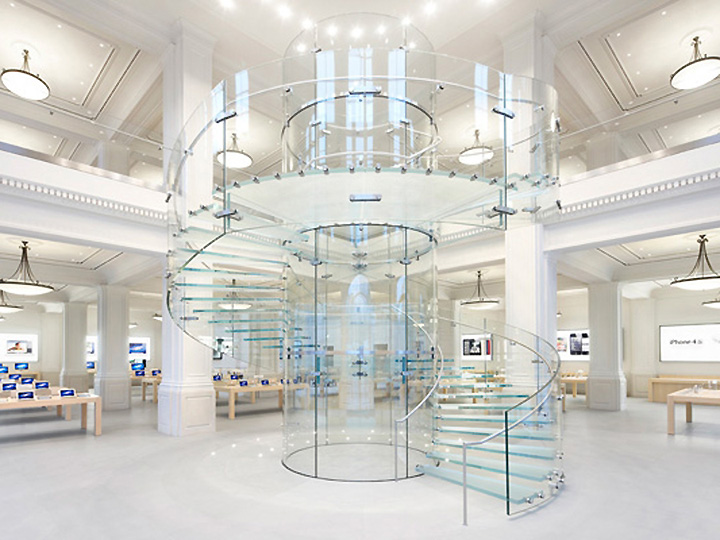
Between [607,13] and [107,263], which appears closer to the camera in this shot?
[607,13]

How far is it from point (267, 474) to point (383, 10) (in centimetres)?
761

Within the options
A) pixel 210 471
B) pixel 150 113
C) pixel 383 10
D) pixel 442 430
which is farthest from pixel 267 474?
pixel 150 113

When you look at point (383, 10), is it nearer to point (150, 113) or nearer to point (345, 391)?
point (150, 113)

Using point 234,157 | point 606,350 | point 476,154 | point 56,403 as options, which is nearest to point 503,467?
point 476,154

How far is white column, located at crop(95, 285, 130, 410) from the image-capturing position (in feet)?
43.2

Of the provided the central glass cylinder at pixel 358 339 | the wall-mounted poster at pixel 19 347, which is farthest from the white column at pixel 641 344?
the wall-mounted poster at pixel 19 347

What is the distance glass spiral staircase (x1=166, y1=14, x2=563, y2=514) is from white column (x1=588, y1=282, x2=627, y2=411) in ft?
21.7

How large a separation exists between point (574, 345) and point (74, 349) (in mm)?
17760

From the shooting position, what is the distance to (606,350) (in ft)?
43.8

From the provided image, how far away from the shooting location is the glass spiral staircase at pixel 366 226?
4.95 metres

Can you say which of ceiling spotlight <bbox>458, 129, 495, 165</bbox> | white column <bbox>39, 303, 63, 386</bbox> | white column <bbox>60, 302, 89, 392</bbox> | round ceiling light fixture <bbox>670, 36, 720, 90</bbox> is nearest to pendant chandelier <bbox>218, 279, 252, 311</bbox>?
ceiling spotlight <bbox>458, 129, 495, 165</bbox>

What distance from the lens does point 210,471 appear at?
6000 millimetres

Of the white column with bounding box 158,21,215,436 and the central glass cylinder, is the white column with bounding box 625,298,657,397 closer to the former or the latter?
the central glass cylinder

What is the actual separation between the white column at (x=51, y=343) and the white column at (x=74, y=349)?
4436 millimetres
